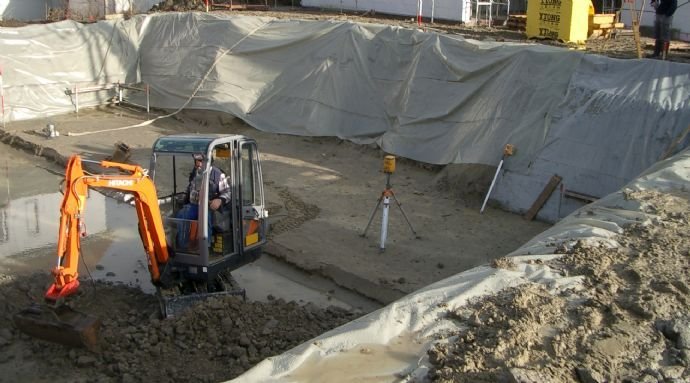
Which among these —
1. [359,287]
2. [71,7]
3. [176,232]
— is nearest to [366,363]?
[176,232]

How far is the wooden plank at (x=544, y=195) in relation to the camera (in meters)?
12.2

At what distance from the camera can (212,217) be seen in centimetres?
861

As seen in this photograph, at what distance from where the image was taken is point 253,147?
912 centimetres

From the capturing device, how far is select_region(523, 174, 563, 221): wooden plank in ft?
40.1

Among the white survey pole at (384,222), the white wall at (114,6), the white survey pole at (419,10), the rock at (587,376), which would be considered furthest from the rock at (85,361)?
the white wall at (114,6)

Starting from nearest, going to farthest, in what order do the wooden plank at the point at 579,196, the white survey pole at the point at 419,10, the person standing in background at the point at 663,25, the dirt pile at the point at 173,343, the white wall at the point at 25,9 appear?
1. the dirt pile at the point at 173,343
2. the wooden plank at the point at 579,196
3. the person standing in background at the point at 663,25
4. the white survey pole at the point at 419,10
5. the white wall at the point at 25,9

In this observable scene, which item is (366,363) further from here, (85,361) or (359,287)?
(359,287)

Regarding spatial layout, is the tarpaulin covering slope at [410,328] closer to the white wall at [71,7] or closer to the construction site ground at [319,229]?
the construction site ground at [319,229]

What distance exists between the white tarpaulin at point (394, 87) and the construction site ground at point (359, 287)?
0.67 meters

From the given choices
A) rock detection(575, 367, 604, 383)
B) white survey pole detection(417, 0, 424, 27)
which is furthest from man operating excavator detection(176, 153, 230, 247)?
white survey pole detection(417, 0, 424, 27)

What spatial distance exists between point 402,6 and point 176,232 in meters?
18.2

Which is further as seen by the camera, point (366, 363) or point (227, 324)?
point (227, 324)

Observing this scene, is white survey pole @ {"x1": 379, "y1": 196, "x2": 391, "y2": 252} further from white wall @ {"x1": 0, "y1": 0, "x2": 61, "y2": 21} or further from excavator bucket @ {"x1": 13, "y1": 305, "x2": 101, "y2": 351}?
white wall @ {"x1": 0, "y1": 0, "x2": 61, "y2": 21}

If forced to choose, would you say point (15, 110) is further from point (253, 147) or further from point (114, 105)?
point (253, 147)
